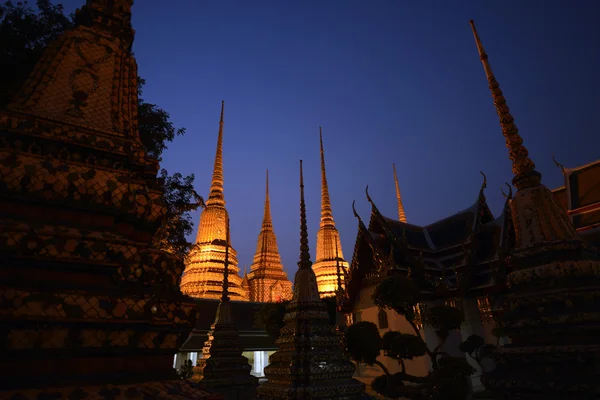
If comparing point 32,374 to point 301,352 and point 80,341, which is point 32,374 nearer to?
point 80,341

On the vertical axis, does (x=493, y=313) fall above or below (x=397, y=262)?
below

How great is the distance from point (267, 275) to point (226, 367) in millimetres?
22049

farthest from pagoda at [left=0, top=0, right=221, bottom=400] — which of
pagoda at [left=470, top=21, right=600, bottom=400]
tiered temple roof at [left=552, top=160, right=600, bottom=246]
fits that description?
tiered temple roof at [left=552, top=160, right=600, bottom=246]

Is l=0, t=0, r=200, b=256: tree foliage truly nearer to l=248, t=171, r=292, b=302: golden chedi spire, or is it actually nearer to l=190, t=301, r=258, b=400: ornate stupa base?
l=190, t=301, r=258, b=400: ornate stupa base

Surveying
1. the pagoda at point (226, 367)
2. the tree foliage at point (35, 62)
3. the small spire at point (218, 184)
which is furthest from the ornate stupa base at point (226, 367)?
the small spire at point (218, 184)

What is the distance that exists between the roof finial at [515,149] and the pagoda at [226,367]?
930cm

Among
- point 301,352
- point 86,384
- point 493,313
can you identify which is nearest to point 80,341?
point 86,384

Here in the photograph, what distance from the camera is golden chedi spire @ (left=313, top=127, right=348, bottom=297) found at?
29234mm

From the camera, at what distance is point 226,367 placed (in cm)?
1050

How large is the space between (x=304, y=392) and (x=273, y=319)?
1041cm

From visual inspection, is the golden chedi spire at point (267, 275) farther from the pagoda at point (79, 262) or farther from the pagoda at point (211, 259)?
the pagoda at point (79, 262)

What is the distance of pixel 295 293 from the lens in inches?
281

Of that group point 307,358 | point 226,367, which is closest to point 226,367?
point 226,367

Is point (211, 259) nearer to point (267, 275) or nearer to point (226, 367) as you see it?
point (267, 275)
